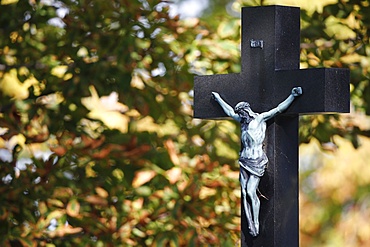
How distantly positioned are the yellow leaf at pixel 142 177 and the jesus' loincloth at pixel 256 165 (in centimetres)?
164

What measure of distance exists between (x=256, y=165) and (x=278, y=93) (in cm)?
27

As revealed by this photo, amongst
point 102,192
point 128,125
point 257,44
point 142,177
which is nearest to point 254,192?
point 257,44

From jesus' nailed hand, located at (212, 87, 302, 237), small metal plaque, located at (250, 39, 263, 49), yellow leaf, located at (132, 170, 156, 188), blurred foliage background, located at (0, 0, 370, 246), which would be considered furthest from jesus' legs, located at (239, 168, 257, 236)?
yellow leaf, located at (132, 170, 156, 188)

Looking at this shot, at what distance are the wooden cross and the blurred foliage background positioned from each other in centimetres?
136

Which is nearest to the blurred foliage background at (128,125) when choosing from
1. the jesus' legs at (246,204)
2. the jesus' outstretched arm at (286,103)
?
the jesus' legs at (246,204)

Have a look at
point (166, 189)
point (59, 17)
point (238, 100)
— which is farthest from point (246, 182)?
point (59, 17)

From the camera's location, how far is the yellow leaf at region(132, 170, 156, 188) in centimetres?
556

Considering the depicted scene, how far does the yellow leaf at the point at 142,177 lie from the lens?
556cm

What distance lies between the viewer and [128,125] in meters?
5.76

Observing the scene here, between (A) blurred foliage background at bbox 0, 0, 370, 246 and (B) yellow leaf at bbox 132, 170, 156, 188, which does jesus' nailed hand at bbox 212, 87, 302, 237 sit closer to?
(A) blurred foliage background at bbox 0, 0, 370, 246

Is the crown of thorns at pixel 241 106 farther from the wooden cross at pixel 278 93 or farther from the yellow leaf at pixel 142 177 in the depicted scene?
the yellow leaf at pixel 142 177

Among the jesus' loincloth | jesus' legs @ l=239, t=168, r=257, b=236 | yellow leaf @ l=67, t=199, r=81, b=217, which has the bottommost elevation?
yellow leaf @ l=67, t=199, r=81, b=217

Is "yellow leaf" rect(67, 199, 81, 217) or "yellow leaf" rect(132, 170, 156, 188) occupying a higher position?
"yellow leaf" rect(132, 170, 156, 188)

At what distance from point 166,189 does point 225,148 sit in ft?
1.60
